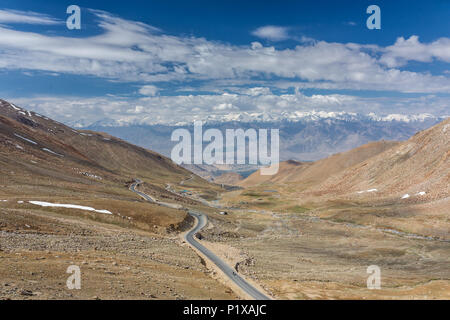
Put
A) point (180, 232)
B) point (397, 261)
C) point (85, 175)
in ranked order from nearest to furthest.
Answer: point (397, 261), point (180, 232), point (85, 175)

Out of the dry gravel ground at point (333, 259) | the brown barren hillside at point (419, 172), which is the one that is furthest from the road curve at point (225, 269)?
the brown barren hillside at point (419, 172)

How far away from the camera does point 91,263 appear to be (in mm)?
37156

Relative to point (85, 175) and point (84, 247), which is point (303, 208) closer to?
point (85, 175)

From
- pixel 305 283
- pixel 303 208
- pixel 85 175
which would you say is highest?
pixel 85 175

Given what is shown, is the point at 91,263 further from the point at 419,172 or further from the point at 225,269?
the point at 419,172

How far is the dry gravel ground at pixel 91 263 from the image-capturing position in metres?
29.0

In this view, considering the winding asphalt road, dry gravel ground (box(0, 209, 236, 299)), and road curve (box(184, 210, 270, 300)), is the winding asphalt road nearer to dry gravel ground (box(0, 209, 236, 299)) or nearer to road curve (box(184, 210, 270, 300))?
road curve (box(184, 210, 270, 300))

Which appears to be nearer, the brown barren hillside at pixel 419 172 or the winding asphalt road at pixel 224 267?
the winding asphalt road at pixel 224 267

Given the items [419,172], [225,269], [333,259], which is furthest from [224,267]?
[419,172]

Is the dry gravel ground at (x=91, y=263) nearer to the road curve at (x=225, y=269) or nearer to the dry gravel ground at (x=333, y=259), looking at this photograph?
the road curve at (x=225, y=269)

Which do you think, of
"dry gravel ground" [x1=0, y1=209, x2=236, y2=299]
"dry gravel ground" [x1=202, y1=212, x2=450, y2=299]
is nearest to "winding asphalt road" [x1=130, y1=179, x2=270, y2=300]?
"dry gravel ground" [x1=202, y1=212, x2=450, y2=299]
